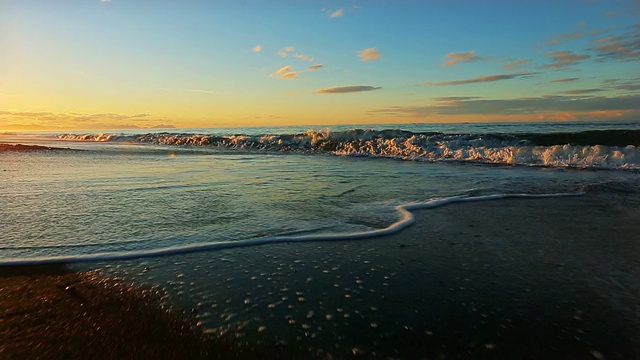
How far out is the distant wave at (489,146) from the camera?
14047 mm

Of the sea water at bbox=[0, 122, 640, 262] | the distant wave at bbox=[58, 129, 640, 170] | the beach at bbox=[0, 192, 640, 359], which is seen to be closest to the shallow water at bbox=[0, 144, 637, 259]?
the sea water at bbox=[0, 122, 640, 262]

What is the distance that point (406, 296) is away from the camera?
309 cm

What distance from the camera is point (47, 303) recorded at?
9.69ft

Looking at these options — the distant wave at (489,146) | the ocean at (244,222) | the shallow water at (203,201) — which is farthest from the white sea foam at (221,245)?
the distant wave at (489,146)

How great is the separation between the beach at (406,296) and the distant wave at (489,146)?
11.0 metres

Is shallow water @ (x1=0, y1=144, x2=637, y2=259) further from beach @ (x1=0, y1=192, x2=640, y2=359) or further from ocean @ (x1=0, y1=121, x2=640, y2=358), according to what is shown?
beach @ (x1=0, y1=192, x2=640, y2=359)

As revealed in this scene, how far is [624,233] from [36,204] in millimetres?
8004

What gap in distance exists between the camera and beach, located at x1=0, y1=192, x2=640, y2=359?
2.44m

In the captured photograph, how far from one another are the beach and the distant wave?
11.0 m

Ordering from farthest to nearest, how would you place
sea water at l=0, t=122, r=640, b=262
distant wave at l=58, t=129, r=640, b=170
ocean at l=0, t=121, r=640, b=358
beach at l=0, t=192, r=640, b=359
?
distant wave at l=58, t=129, r=640, b=170, sea water at l=0, t=122, r=640, b=262, ocean at l=0, t=121, r=640, b=358, beach at l=0, t=192, r=640, b=359

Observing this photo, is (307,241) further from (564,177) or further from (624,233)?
(564,177)

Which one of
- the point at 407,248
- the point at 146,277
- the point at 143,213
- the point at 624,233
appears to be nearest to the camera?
the point at 146,277

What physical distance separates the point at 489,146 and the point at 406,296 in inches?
Answer: 682

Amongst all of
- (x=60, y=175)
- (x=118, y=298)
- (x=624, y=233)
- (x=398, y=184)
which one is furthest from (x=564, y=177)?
(x=60, y=175)
